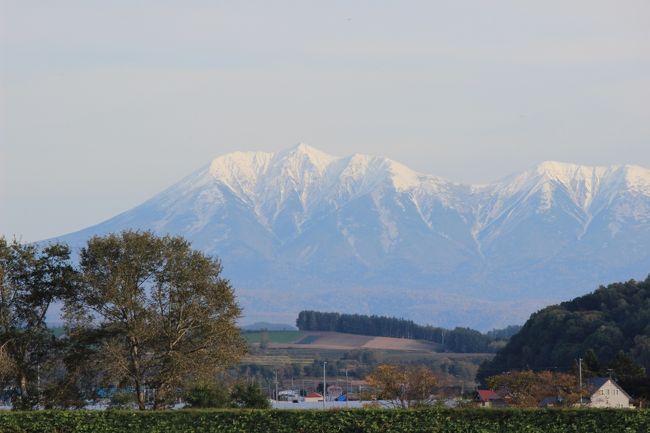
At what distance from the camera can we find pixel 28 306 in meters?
65.2

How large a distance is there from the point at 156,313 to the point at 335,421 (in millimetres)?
16088

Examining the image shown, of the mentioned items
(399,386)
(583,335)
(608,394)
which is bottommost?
(608,394)

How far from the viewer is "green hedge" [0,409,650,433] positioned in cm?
5103

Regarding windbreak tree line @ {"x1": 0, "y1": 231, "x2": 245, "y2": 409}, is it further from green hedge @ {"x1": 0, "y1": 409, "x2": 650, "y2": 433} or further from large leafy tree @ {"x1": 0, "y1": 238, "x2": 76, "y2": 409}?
green hedge @ {"x1": 0, "y1": 409, "x2": 650, "y2": 433}

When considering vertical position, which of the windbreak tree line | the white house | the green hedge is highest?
the windbreak tree line

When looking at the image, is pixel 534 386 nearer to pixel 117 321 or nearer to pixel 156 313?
pixel 156 313

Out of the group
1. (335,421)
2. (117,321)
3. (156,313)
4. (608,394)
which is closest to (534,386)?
(608,394)

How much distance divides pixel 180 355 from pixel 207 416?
11634mm

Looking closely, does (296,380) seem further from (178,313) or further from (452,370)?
(178,313)

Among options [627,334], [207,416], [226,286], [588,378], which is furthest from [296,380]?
[207,416]

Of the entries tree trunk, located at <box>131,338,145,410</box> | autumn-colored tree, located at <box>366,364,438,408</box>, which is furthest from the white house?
tree trunk, located at <box>131,338,145,410</box>

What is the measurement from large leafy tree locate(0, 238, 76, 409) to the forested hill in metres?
61.6

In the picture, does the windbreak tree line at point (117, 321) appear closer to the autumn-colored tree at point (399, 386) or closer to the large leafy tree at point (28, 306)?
the large leafy tree at point (28, 306)

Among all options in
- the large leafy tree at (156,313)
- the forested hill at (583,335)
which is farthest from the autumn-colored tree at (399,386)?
the forested hill at (583,335)
